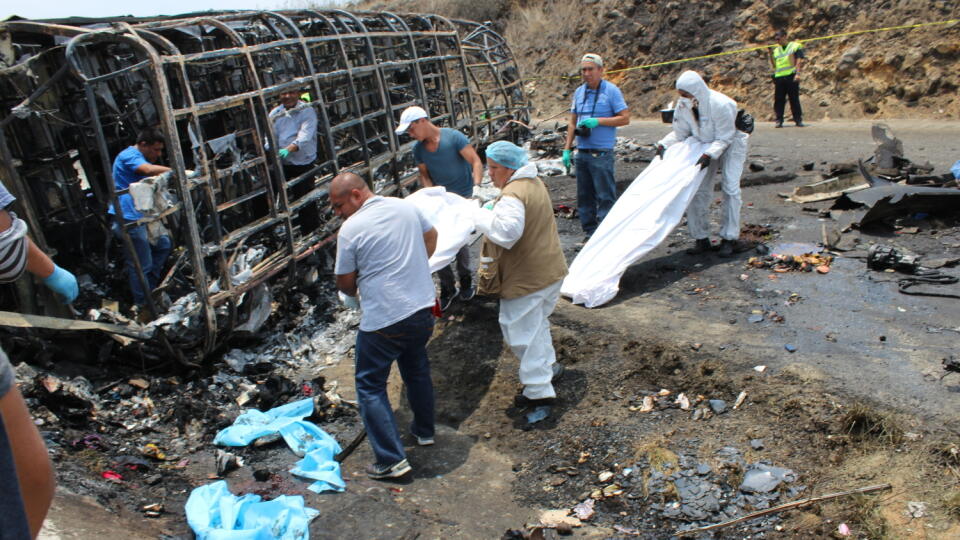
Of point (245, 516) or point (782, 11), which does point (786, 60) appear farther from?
point (245, 516)

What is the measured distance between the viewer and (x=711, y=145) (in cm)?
643

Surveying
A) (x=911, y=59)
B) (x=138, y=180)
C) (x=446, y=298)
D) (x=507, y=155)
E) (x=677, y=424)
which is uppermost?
(x=138, y=180)

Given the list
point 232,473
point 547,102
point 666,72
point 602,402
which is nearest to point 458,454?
point 602,402

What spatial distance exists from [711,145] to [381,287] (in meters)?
3.76

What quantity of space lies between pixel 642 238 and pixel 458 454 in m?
2.82

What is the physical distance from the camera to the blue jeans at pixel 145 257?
5.77 meters

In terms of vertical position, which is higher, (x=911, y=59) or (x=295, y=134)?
(x=295, y=134)

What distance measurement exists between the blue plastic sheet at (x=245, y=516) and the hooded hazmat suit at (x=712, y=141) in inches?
182

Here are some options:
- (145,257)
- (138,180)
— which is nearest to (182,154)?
(138,180)

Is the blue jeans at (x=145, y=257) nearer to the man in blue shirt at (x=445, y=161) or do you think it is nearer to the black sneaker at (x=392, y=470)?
the man in blue shirt at (x=445, y=161)

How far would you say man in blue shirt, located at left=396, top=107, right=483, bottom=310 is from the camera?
590cm

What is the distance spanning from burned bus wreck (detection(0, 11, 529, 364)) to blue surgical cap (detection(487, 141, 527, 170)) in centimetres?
229

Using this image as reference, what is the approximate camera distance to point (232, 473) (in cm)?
434

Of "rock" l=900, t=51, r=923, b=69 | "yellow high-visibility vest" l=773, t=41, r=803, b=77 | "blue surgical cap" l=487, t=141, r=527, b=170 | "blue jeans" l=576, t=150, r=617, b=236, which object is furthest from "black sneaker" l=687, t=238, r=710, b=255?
"rock" l=900, t=51, r=923, b=69
